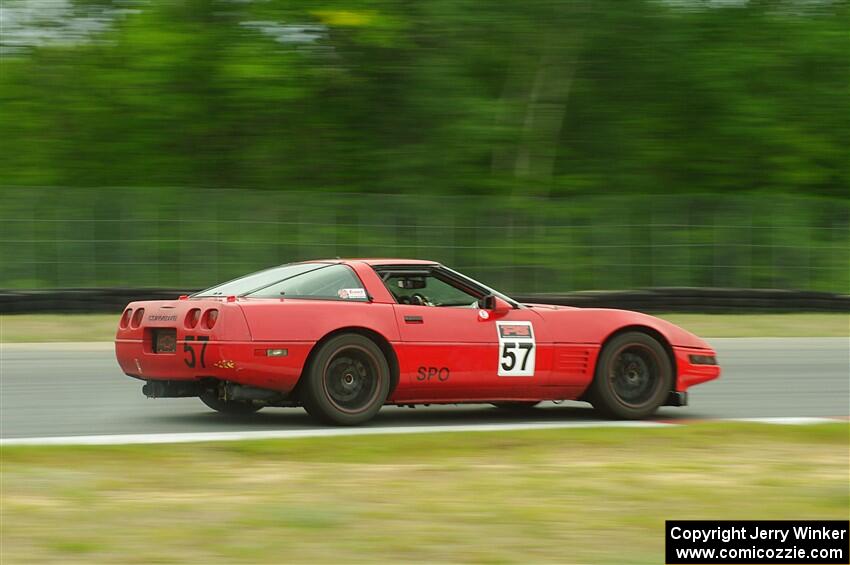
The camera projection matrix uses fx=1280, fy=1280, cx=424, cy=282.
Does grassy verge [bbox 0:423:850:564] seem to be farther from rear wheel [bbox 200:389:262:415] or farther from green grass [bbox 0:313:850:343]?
green grass [bbox 0:313:850:343]

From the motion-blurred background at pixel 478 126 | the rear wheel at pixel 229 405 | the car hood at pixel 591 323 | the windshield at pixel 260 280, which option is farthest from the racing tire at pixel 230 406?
the motion-blurred background at pixel 478 126

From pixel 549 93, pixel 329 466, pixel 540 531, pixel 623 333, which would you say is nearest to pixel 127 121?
pixel 549 93

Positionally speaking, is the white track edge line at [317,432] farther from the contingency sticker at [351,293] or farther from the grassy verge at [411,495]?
the contingency sticker at [351,293]

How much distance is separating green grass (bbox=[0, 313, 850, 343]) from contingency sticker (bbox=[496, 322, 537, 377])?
9.71 m

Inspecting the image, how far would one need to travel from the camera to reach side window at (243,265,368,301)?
30.1ft

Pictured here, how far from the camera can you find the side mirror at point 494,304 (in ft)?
31.3

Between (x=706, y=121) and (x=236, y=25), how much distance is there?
1066cm

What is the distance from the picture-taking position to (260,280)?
30.8 ft

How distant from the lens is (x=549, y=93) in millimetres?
27562

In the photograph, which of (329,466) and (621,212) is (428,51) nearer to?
(621,212)

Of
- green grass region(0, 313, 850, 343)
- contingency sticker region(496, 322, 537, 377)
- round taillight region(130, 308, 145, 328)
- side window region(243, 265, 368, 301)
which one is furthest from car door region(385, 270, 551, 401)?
green grass region(0, 313, 850, 343)

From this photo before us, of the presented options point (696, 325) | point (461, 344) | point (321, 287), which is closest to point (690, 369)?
point (461, 344)

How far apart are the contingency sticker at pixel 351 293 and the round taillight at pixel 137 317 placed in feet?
4.63

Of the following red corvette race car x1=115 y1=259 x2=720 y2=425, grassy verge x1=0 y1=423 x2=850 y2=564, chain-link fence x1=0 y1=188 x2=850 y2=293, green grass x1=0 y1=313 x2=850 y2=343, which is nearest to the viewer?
grassy verge x1=0 y1=423 x2=850 y2=564
